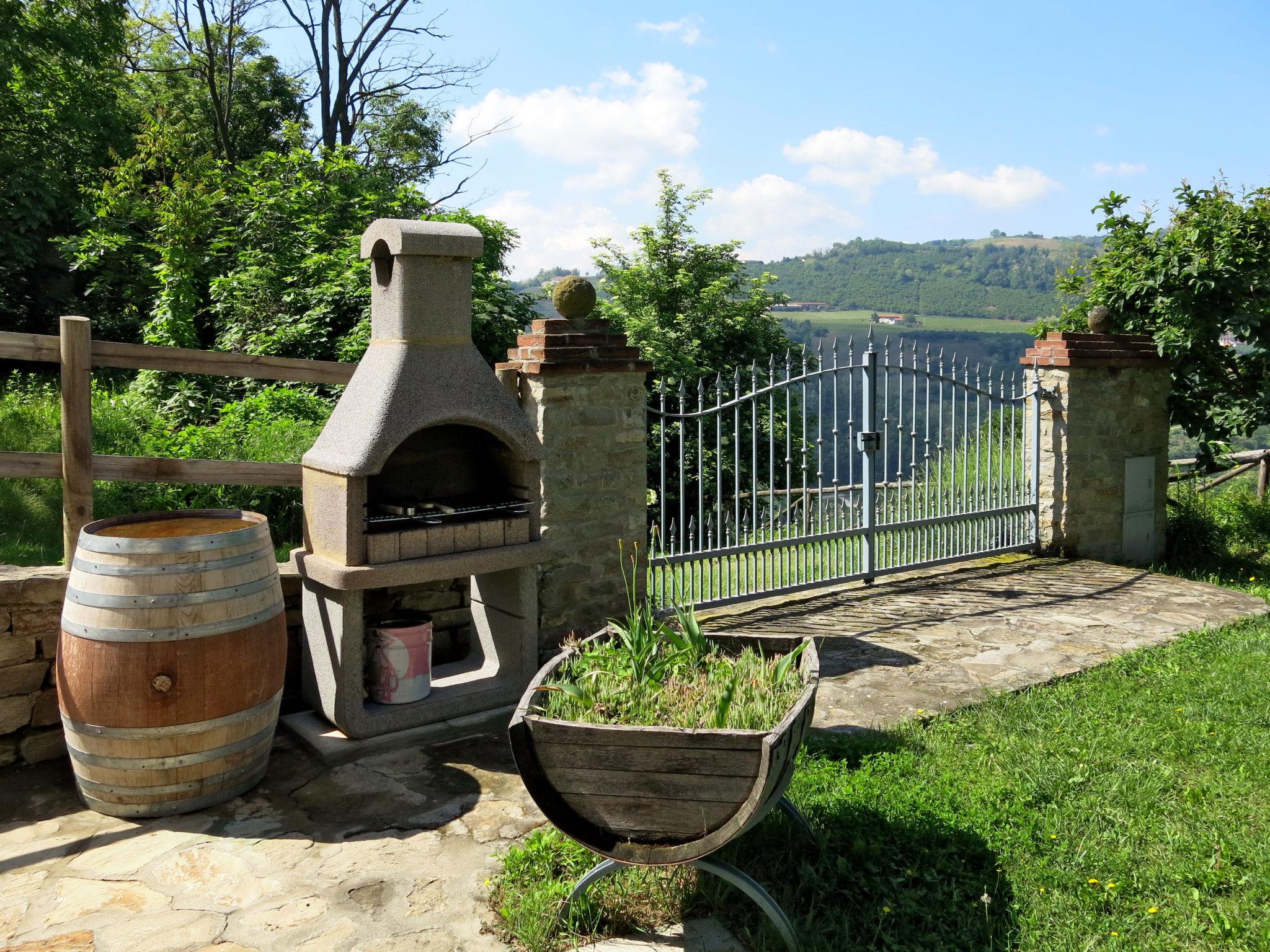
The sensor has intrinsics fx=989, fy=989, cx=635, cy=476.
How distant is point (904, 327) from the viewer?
4056cm

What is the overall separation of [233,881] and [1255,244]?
29.8 ft

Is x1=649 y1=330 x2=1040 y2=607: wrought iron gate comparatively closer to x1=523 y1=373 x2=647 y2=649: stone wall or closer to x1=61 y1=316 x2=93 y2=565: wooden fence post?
x1=523 y1=373 x2=647 y2=649: stone wall

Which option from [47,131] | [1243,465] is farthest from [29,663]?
[47,131]

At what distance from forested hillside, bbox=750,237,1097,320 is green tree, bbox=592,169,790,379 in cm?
2585

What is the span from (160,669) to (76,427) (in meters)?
1.29

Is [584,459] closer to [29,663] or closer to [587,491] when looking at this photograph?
[587,491]

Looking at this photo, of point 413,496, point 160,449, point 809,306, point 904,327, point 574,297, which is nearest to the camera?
point 413,496

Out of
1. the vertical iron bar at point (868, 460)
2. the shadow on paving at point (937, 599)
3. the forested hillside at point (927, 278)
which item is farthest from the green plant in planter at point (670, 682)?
the forested hillside at point (927, 278)

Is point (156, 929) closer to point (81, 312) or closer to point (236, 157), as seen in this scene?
point (81, 312)

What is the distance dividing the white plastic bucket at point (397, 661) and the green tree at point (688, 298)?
13.2 metres

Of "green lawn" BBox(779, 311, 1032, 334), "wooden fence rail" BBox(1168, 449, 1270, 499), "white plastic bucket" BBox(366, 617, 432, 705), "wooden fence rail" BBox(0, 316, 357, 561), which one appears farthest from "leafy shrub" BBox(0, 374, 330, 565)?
"green lawn" BBox(779, 311, 1032, 334)

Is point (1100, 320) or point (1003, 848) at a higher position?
point (1100, 320)

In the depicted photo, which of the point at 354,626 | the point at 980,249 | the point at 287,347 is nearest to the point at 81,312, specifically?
the point at 287,347

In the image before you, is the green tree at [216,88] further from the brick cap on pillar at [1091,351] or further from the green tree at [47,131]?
the brick cap on pillar at [1091,351]
